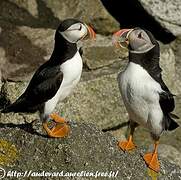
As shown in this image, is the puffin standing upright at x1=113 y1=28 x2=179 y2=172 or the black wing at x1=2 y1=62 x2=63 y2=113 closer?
the puffin standing upright at x1=113 y1=28 x2=179 y2=172

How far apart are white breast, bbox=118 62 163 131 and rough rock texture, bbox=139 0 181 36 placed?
155 inches

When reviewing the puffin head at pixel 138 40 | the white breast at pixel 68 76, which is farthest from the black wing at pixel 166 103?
the white breast at pixel 68 76

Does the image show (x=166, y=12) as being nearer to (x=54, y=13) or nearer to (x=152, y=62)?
(x=54, y=13)

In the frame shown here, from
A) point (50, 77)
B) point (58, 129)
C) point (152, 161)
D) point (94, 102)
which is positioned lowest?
point (94, 102)

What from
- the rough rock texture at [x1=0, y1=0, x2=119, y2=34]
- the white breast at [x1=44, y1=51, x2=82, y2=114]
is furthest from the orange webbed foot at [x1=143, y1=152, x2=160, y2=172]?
the rough rock texture at [x1=0, y1=0, x2=119, y2=34]

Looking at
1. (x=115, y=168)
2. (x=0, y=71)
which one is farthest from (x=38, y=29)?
(x=115, y=168)

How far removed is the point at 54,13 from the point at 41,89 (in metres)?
4.16

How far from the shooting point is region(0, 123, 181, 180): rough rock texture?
5.93 m

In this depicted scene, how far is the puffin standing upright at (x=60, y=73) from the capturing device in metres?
6.36

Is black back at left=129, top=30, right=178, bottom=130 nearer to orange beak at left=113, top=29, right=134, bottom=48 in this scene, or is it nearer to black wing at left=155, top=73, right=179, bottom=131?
black wing at left=155, top=73, right=179, bottom=131

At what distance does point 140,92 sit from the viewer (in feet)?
20.0

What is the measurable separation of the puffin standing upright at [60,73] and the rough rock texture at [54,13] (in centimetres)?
381

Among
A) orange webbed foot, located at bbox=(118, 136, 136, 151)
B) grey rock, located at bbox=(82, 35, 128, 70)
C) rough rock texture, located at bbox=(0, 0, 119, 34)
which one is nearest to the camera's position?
orange webbed foot, located at bbox=(118, 136, 136, 151)

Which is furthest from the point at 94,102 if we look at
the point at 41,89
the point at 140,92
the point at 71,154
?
the point at 71,154
